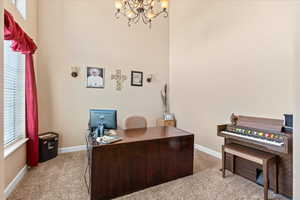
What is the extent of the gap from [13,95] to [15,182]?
130 cm

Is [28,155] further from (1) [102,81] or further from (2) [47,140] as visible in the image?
(1) [102,81]

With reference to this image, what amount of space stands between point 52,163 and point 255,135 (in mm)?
3534

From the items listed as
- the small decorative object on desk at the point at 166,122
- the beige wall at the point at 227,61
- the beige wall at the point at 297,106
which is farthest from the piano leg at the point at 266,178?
the small decorative object on desk at the point at 166,122

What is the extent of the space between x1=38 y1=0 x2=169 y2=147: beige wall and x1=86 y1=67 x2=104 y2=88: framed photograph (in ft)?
0.34

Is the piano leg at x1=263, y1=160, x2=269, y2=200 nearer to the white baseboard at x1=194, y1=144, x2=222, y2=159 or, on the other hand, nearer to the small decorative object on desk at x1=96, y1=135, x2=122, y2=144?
the white baseboard at x1=194, y1=144, x2=222, y2=159

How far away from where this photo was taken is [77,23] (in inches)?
146

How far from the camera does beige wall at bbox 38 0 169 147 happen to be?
137 inches

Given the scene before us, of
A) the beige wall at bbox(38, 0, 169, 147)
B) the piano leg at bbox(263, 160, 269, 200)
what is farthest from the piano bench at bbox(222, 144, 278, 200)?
the beige wall at bbox(38, 0, 169, 147)

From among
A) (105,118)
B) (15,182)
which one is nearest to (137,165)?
(105,118)

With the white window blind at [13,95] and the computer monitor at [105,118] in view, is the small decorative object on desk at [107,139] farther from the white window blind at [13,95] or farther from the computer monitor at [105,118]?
the white window blind at [13,95]

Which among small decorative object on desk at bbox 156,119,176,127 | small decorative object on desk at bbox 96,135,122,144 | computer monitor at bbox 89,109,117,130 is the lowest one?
small decorative object on desk at bbox 156,119,176,127

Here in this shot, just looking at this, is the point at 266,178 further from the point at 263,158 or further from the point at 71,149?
the point at 71,149

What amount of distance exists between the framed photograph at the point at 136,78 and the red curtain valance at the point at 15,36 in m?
2.27

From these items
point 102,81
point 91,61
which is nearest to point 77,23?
point 91,61
